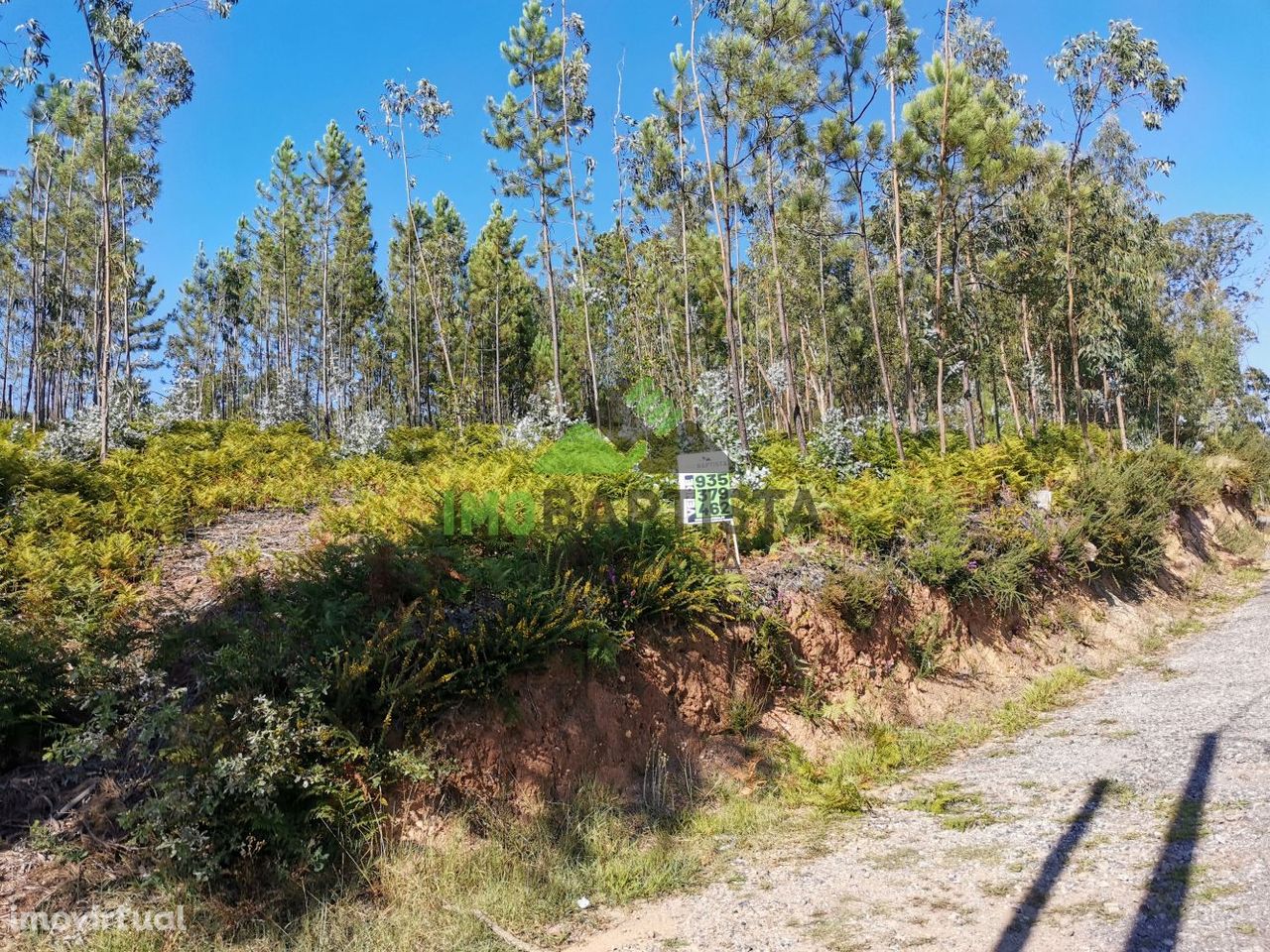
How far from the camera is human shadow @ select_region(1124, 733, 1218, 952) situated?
344cm

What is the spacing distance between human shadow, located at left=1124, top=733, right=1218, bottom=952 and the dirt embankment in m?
2.54

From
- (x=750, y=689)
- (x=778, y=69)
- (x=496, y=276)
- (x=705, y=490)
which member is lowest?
(x=750, y=689)

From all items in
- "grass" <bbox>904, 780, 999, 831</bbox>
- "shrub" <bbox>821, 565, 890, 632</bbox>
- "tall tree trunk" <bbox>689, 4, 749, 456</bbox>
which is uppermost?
A: "tall tree trunk" <bbox>689, 4, 749, 456</bbox>

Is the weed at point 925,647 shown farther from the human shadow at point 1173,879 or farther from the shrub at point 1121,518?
the shrub at point 1121,518

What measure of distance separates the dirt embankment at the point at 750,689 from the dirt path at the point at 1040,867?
1136 millimetres

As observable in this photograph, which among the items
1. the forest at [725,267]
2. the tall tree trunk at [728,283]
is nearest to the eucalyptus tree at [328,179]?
the forest at [725,267]

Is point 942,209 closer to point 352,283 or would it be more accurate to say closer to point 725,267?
point 725,267

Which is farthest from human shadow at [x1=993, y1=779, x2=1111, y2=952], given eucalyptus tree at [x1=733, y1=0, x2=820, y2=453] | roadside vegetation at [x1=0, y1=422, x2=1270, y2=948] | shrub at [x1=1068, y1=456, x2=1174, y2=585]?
eucalyptus tree at [x1=733, y1=0, x2=820, y2=453]

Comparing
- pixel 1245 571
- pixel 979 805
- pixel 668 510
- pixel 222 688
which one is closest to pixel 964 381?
pixel 1245 571

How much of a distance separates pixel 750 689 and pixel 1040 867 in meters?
2.69

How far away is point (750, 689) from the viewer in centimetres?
664

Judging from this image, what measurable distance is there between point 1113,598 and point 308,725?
35.1ft

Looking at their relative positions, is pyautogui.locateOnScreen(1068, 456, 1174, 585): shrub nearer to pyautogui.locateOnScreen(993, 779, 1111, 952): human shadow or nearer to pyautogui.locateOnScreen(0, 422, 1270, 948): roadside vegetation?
pyautogui.locateOnScreen(0, 422, 1270, 948): roadside vegetation

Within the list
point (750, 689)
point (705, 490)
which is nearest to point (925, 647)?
point (750, 689)
